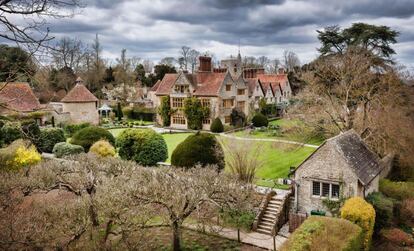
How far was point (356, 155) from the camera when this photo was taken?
780 inches

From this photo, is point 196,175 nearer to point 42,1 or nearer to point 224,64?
point 42,1

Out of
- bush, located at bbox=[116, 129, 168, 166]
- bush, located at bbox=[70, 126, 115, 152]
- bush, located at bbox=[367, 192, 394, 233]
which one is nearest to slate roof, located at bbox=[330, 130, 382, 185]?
bush, located at bbox=[367, 192, 394, 233]

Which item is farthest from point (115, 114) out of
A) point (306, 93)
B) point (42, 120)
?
point (306, 93)

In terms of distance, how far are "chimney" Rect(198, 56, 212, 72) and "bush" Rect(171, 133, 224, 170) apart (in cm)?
3016

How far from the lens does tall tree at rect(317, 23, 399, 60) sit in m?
36.6

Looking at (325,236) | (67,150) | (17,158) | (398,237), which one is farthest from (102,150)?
(398,237)

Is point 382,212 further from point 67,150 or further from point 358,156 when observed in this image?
point 67,150

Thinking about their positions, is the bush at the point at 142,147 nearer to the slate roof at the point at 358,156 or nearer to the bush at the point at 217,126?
the slate roof at the point at 358,156

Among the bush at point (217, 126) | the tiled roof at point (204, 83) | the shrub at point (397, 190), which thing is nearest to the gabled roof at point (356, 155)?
the shrub at point (397, 190)

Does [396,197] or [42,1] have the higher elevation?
[42,1]

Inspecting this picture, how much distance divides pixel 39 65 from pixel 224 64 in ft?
185

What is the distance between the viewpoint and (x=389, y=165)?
2648 cm

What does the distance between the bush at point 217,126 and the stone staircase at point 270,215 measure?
83.6ft

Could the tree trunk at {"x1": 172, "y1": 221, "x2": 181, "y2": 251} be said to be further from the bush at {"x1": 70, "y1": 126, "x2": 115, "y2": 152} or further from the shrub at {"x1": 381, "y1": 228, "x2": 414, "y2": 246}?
the bush at {"x1": 70, "y1": 126, "x2": 115, "y2": 152}
